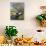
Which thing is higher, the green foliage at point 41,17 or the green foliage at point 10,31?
the green foliage at point 41,17

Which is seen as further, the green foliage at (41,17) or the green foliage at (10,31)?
the green foliage at (41,17)

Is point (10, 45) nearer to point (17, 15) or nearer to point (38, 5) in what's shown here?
point (17, 15)

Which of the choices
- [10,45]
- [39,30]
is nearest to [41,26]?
[39,30]

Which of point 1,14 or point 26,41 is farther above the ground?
point 1,14

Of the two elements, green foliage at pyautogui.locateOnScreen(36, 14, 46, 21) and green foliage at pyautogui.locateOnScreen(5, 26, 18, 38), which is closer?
green foliage at pyautogui.locateOnScreen(5, 26, 18, 38)

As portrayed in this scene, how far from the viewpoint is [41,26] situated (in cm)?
288

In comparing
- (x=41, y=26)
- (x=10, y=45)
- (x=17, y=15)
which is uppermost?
(x=17, y=15)

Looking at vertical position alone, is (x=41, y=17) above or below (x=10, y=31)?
above

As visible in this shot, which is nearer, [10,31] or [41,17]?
[10,31]

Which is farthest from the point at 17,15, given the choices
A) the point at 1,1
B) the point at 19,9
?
the point at 1,1

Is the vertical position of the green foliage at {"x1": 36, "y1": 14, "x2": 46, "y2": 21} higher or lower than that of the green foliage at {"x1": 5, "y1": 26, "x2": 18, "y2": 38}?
higher

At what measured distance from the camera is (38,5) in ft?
9.42

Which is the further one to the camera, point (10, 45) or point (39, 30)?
point (39, 30)

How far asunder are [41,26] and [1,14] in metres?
0.72
